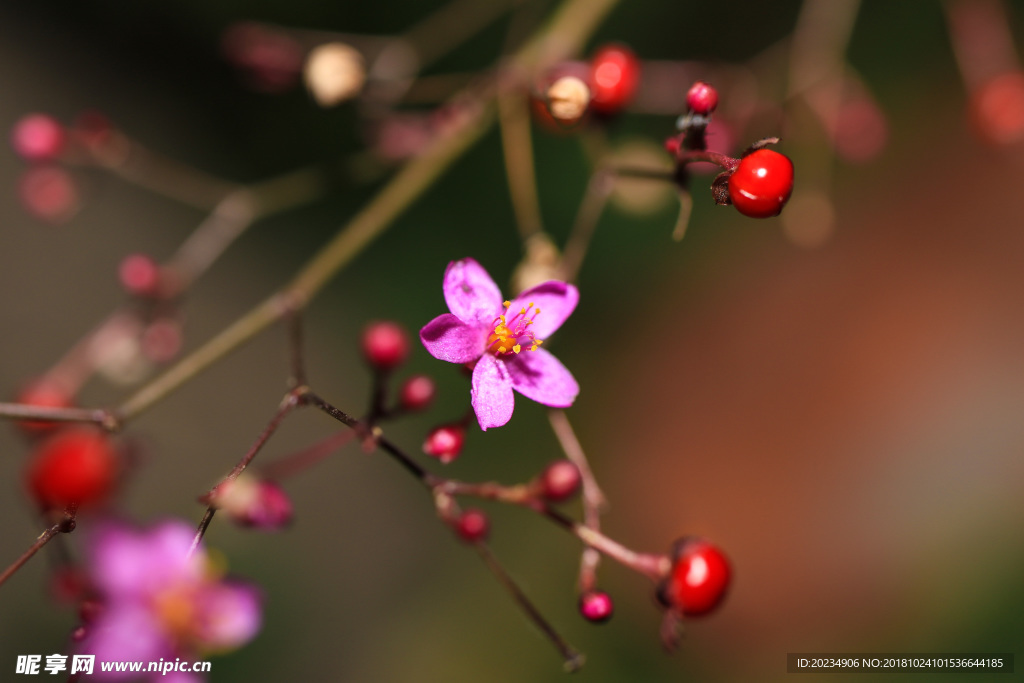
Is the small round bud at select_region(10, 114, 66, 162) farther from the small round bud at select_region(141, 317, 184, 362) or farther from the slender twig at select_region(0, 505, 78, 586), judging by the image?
the slender twig at select_region(0, 505, 78, 586)

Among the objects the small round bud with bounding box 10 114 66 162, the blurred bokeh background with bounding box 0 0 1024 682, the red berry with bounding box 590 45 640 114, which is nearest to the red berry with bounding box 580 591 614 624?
the red berry with bounding box 590 45 640 114

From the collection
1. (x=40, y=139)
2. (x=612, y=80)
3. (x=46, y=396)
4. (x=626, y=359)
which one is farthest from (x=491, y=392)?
(x=626, y=359)

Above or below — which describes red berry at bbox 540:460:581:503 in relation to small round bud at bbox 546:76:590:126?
below

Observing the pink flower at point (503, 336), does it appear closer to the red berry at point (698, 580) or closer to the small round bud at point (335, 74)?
the red berry at point (698, 580)

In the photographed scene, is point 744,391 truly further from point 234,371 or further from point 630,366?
point 234,371

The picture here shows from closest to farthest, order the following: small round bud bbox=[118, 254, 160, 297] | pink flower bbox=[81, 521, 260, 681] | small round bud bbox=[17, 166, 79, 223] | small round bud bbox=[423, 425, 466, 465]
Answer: pink flower bbox=[81, 521, 260, 681]
small round bud bbox=[423, 425, 466, 465]
small round bud bbox=[118, 254, 160, 297]
small round bud bbox=[17, 166, 79, 223]
